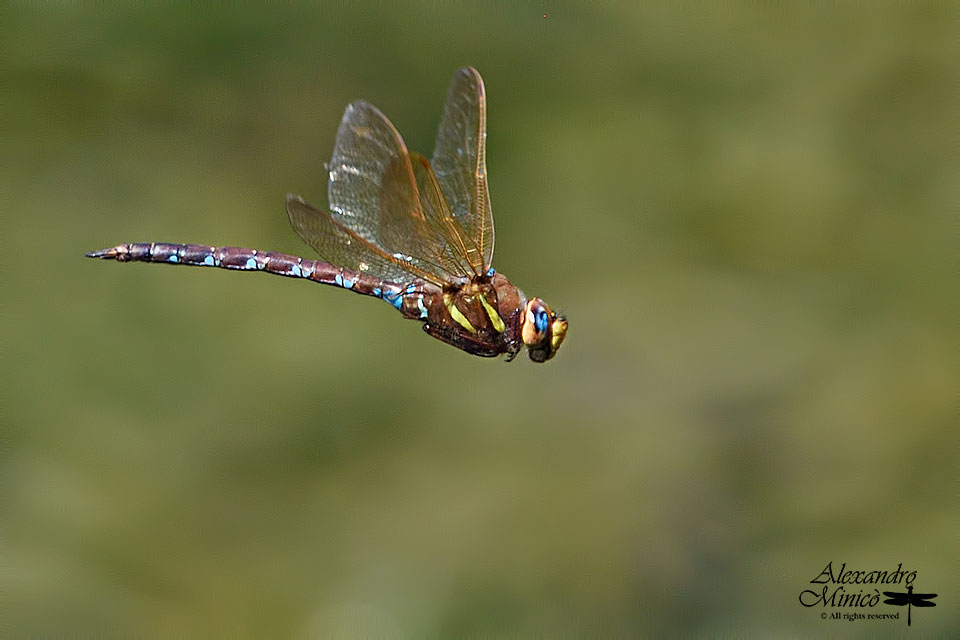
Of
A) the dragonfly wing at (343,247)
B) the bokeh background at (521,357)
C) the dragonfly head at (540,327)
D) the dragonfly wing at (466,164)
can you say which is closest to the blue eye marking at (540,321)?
the dragonfly head at (540,327)

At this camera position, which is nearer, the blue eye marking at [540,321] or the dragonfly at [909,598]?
the blue eye marking at [540,321]

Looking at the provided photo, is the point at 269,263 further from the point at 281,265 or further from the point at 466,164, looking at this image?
the point at 466,164

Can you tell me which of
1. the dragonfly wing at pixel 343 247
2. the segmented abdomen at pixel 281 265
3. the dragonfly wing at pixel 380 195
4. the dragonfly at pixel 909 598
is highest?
the dragonfly at pixel 909 598

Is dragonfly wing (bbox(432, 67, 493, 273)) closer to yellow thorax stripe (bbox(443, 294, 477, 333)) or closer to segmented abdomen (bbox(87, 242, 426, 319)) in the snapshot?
yellow thorax stripe (bbox(443, 294, 477, 333))

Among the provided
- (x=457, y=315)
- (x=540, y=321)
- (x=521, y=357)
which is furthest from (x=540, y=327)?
(x=521, y=357)

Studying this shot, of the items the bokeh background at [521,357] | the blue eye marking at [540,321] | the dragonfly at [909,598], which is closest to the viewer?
the blue eye marking at [540,321]

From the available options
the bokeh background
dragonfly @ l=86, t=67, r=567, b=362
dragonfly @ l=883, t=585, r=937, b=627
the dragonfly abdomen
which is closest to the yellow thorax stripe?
dragonfly @ l=86, t=67, r=567, b=362

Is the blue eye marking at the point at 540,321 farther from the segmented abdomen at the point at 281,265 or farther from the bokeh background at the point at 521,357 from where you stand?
the bokeh background at the point at 521,357
